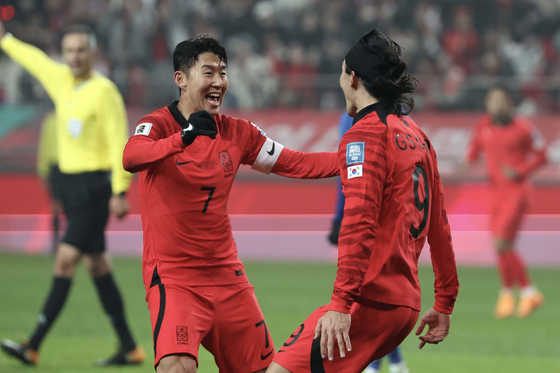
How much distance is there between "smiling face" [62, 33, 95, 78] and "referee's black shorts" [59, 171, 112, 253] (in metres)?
0.83

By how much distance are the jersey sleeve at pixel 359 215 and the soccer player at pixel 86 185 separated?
3.19 m

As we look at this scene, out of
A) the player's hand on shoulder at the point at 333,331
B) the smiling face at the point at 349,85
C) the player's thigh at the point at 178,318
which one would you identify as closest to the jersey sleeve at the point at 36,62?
the player's thigh at the point at 178,318

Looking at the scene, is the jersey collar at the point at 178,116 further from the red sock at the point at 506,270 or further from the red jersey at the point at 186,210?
the red sock at the point at 506,270

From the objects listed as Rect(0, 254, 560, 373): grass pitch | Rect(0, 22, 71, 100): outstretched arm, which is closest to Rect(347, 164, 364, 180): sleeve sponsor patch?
Rect(0, 254, 560, 373): grass pitch

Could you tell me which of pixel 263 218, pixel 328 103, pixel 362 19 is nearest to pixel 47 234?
pixel 263 218

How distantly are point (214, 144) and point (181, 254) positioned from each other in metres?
0.58

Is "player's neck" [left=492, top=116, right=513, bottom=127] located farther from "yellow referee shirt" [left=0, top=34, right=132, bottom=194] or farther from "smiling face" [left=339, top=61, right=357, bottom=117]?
"smiling face" [left=339, top=61, right=357, bottom=117]

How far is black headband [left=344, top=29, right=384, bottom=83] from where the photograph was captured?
3.20 m

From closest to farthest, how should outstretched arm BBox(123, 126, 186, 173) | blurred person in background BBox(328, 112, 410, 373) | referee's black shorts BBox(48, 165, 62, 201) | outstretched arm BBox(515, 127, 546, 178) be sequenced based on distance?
1. outstretched arm BBox(123, 126, 186, 173)
2. blurred person in background BBox(328, 112, 410, 373)
3. outstretched arm BBox(515, 127, 546, 178)
4. referee's black shorts BBox(48, 165, 62, 201)

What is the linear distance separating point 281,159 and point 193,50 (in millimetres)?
749

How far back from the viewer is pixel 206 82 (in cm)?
371

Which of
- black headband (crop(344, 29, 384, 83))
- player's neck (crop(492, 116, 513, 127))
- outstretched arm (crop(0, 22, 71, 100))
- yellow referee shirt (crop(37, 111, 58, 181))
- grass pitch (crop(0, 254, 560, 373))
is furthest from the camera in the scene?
yellow referee shirt (crop(37, 111, 58, 181))

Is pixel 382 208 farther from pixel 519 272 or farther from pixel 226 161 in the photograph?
pixel 519 272

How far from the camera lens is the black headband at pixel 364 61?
10.5ft
